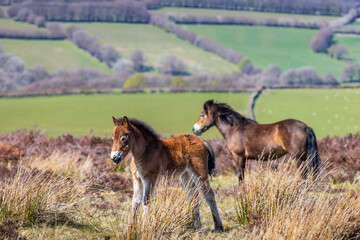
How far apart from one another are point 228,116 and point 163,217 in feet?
19.3

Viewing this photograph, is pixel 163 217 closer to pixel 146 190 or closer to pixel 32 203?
pixel 146 190

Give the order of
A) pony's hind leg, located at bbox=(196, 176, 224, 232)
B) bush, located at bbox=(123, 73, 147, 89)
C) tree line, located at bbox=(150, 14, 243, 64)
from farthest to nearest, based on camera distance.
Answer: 1. tree line, located at bbox=(150, 14, 243, 64)
2. bush, located at bbox=(123, 73, 147, 89)
3. pony's hind leg, located at bbox=(196, 176, 224, 232)

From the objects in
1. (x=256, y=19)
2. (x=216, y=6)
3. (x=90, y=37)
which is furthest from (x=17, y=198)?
(x=216, y=6)

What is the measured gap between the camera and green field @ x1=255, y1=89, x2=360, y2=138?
3814 cm

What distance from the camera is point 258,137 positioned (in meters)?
11.6

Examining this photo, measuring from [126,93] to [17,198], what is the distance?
50.9 metres

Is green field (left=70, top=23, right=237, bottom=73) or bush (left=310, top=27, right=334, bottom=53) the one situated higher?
bush (left=310, top=27, right=334, bottom=53)

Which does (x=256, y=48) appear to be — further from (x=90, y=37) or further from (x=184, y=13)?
(x=90, y=37)

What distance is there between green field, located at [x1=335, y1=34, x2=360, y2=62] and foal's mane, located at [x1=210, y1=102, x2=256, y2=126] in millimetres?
94244

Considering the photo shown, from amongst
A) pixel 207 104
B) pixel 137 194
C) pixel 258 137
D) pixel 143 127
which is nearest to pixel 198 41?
pixel 207 104

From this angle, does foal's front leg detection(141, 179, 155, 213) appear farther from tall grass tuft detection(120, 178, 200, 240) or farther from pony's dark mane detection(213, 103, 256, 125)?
pony's dark mane detection(213, 103, 256, 125)

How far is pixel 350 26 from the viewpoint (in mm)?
119562

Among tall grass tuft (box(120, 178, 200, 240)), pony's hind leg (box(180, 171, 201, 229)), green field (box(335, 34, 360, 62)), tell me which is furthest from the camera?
green field (box(335, 34, 360, 62))

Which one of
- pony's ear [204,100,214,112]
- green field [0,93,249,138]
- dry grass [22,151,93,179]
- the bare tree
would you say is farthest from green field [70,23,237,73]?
dry grass [22,151,93,179]
